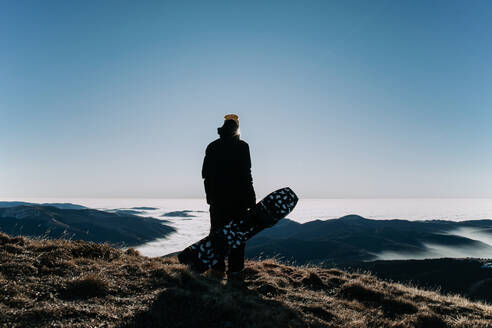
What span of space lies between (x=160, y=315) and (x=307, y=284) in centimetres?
482

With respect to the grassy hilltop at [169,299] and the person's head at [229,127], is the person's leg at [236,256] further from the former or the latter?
the person's head at [229,127]

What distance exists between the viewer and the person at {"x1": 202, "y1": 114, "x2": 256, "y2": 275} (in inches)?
259

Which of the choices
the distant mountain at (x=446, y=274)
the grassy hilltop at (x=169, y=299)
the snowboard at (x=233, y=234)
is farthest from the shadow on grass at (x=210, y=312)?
the distant mountain at (x=446, y=274)

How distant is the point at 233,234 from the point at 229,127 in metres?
2.77

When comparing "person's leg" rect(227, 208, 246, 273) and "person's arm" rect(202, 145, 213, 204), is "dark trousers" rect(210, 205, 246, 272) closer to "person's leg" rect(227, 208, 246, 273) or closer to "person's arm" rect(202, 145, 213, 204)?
"person's leg" rect(227, 208, 246, 273)

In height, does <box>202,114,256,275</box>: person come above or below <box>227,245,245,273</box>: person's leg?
above

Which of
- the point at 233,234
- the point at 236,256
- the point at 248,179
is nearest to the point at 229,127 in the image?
the point at 248,179

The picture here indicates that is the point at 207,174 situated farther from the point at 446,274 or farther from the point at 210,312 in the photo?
the point at 446,274

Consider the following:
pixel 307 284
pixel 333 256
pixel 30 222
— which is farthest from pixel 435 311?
pixel 30 222

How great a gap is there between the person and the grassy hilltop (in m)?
0.77

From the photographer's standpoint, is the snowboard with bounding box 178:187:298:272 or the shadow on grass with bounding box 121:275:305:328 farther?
the snowboard with bounding box 178:187:298:272

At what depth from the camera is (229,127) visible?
22.9 ft

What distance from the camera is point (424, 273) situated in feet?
252

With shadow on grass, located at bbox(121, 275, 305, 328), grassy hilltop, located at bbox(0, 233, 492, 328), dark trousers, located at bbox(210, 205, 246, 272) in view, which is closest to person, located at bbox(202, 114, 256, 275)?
dark trousers, located at bbox(210, 205, 246, 272)
